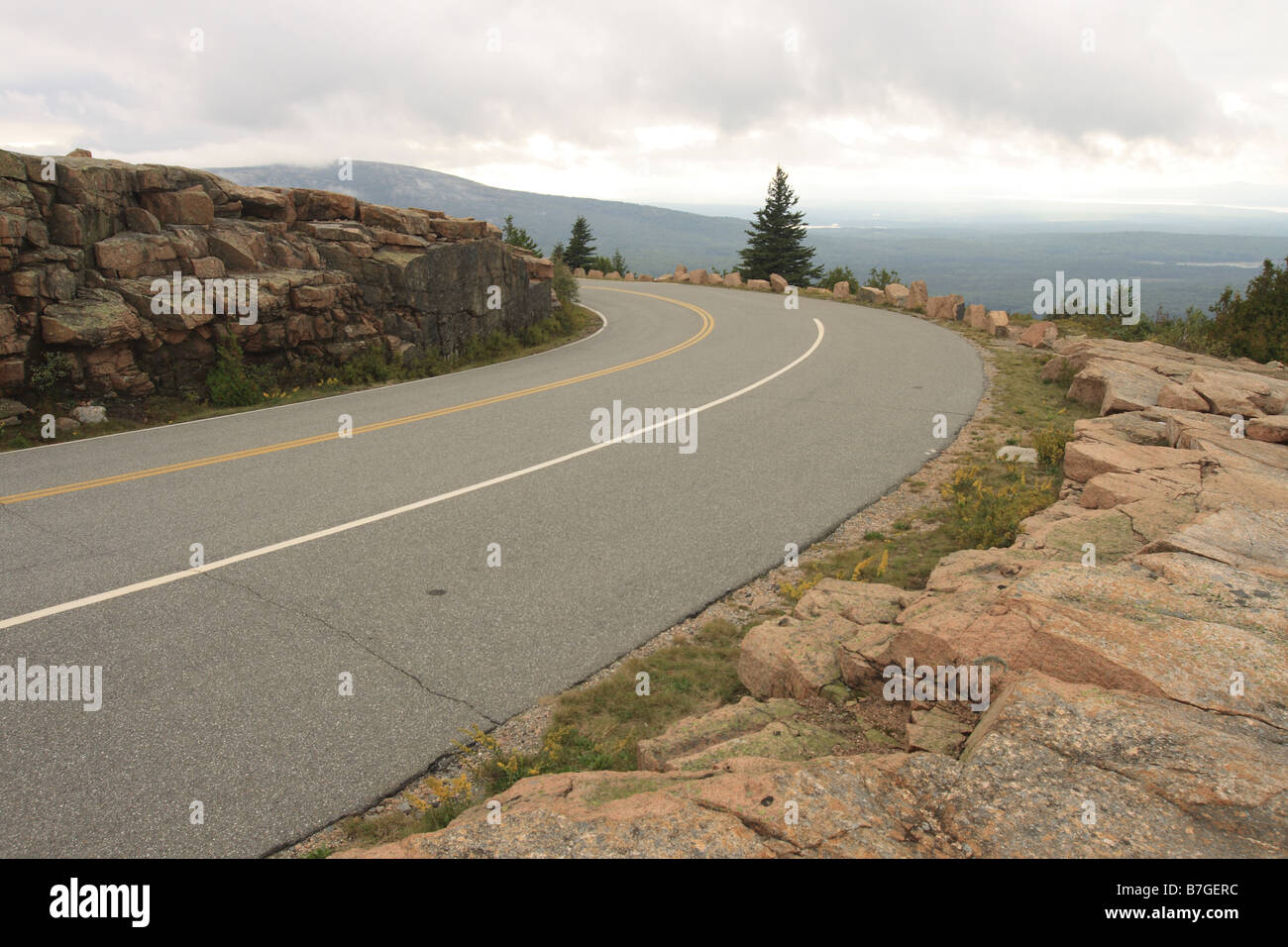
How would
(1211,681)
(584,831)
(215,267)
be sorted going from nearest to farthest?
(584,831) → (1211,681) → (215,267)

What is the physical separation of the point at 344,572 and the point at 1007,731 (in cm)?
540

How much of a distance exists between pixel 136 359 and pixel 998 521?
562 inches

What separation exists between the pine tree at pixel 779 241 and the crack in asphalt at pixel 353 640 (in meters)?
43.8

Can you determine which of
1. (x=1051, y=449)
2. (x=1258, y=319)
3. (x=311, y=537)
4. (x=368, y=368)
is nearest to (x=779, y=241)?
(x=1258, y=319)

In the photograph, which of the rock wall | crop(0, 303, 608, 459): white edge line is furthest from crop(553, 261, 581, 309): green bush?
the rock wall

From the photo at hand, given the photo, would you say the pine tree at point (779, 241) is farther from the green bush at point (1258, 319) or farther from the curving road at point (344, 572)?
the curving road at point (344, 572)

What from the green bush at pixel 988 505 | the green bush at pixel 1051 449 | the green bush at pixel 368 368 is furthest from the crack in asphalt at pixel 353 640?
the green bush at pixel 368 368

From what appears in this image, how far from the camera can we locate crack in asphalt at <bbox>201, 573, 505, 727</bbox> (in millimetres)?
4789

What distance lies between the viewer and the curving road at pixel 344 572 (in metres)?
4.05

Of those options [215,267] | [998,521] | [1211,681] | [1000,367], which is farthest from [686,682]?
[1000,367]

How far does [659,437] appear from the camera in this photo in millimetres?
11109

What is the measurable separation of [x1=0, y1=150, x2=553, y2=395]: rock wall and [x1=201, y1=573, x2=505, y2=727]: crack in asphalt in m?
8.96

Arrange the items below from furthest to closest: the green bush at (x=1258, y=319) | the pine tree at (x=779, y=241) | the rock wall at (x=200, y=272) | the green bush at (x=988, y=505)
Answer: the pine tree at (x=779, y=241) < the green bush at (x=1258, y=319) < the rock wall at (x=200, y=272) < the green bush at (x=988, y=505)

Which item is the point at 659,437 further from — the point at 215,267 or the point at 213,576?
the point at 215,267
